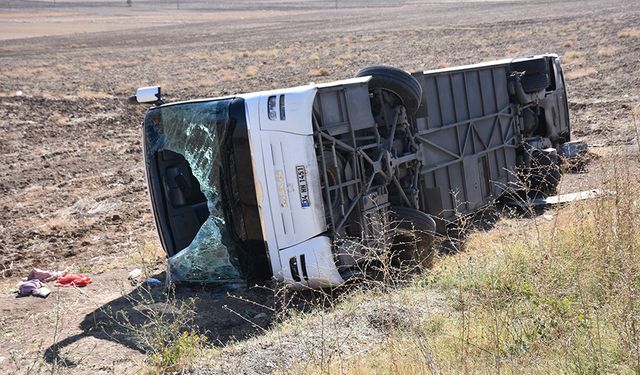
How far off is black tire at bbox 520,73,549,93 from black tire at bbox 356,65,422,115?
3.43 meters

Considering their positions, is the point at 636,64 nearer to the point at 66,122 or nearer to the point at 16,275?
the point at 66,122

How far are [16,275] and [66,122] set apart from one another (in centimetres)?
1292

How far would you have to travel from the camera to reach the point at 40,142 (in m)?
20.4

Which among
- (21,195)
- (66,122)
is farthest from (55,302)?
(66,122)

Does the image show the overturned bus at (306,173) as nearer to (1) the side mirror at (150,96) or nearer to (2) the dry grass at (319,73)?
(1) the side mirror at (150,96)

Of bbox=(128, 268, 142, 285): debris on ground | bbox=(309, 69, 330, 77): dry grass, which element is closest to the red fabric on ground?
bbox=(128, 268, 142, 285): debris on ground

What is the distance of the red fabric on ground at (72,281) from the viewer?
956cm

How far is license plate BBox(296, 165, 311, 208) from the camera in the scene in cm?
795

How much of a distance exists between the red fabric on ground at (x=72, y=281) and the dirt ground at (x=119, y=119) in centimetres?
11

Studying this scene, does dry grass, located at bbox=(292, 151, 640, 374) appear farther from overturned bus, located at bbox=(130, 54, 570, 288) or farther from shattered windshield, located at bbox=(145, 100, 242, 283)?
shattered windshield, located at bbox=(145, 100, 242, 283)

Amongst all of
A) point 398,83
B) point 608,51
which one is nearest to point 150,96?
point 398,83

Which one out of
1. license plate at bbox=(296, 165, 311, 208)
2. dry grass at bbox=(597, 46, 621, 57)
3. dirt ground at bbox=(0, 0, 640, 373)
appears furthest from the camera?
dry grass at bbox=(597, 46, 621, 57)

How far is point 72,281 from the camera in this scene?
31.6 feet

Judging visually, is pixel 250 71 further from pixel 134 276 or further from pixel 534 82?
pixel 134 276
